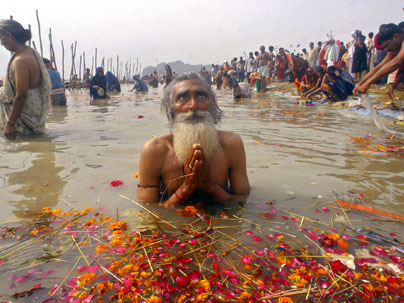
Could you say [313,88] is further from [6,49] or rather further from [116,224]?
[116,224]

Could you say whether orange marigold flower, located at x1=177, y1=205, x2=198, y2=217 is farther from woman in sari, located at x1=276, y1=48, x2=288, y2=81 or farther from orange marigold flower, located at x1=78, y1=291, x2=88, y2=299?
woman in sari, located at x1=276, y1=48, x2=288, y2=81

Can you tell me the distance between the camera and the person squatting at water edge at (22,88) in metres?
4.96

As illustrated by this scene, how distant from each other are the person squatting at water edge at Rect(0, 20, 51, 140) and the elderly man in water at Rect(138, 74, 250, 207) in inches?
147

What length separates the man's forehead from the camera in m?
2.66

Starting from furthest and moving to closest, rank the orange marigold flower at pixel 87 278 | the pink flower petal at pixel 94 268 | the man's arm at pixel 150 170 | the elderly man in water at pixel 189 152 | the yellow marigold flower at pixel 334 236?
the man's arm at pixel 150 170 → the elderly man in water at pixel 189 152 → the yellow marigold flower at pixel 334 236 → the pink flower petal at pixel 94 268 → the orange marigold flower at pixel 87 278

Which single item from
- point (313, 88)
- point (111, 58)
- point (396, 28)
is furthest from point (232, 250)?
point (111, 58)

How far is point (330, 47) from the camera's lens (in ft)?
51.1

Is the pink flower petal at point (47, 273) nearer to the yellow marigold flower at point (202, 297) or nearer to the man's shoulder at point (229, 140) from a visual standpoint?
the yellow marigold flower at point (202, 297)

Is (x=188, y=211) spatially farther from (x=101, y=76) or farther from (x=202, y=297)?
(x=101, y=76)

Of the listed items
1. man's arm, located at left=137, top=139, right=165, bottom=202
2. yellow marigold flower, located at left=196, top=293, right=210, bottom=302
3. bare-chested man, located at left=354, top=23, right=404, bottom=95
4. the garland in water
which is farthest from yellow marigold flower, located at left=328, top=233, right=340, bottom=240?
bare-chested man, located at left=354, top=23, right=404, bottom=95

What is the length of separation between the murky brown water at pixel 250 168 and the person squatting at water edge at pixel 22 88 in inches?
15.2

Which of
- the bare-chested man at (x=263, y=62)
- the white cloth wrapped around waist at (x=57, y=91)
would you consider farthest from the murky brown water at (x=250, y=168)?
the bare-chested man at (x=263, y=62)

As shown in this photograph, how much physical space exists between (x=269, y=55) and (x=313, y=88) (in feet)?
30.7

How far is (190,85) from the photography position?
8.78 feet
